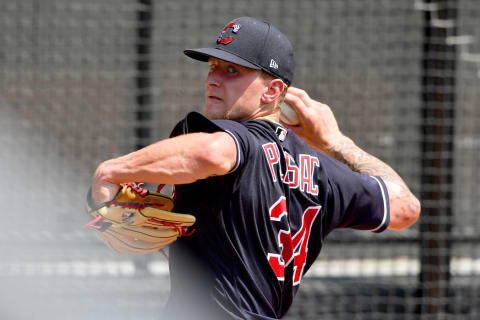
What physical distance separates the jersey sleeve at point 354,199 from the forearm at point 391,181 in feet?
0.13

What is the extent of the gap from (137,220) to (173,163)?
0.80ft

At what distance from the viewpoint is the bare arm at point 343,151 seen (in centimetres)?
226

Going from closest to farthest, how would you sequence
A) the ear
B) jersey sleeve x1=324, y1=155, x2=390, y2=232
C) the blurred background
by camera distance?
the ear
jersey sleeve x1=324, y1=155, x2=390, y2=232
the blurred background

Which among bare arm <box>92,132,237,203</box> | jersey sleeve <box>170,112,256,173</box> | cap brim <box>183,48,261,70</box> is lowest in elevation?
bare arm <box>92,132,237,203</box>

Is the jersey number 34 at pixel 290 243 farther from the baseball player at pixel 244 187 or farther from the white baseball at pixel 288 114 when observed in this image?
the white baseball at pixel 288 114

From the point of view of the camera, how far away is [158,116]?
15.5ft

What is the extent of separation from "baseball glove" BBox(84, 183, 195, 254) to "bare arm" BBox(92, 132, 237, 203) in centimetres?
6

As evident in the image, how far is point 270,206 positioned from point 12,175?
3.09m

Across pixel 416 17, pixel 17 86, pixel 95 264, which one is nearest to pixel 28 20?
pixel 17 86

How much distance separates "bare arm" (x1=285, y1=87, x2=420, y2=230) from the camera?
Result: 226 centimetres

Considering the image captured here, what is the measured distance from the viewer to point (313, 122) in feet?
7.58

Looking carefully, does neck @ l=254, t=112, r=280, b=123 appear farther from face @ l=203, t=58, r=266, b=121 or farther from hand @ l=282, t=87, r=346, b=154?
hand @ l=282, t=87, r=346, b=154

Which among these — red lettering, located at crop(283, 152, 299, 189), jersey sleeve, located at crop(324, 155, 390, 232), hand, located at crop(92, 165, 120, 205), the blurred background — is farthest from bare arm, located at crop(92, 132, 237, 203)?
the blurred background

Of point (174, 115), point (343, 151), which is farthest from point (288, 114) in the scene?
point (174, 115)
